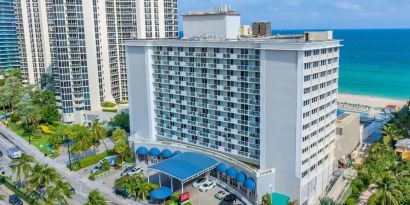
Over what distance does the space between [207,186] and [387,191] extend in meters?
33.7

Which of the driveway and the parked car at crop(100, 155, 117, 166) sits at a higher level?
the parked car at crop(100, 155, 117, 166)

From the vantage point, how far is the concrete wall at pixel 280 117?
64875 mm

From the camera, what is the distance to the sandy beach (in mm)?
161250

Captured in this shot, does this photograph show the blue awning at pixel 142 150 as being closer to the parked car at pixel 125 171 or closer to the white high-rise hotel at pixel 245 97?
the white high-rise hotel at pixel 245 97

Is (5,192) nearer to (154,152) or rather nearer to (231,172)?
(154,152)

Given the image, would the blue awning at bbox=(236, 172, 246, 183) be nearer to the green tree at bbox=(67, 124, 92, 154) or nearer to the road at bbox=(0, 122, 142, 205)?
the road at bbox=(0, 122, 142, 205)

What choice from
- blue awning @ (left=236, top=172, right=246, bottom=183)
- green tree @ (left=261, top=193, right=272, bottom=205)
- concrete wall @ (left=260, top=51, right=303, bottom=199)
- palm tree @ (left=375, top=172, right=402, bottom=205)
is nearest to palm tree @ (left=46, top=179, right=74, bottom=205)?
blue awning @ (left=236, top=172, right=246, bottom=183)

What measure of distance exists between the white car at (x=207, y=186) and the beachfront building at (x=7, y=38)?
516 feet

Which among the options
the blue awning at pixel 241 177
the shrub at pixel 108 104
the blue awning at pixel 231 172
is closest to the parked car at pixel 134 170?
the blue awning at pixel 231 172

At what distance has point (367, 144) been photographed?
327 ft

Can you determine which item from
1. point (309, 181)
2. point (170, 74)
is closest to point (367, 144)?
point (309, 181)

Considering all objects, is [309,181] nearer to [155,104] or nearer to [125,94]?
[155,104]

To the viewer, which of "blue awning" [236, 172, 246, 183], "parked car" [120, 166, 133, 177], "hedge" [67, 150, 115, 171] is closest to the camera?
"blue awning" [236, 172, 246, 183]

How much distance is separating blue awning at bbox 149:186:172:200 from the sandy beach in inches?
4532
